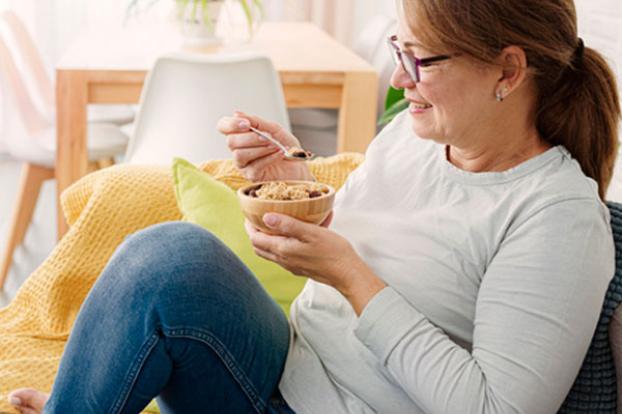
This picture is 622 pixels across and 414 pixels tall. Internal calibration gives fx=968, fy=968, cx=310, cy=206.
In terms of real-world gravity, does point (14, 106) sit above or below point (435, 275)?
below

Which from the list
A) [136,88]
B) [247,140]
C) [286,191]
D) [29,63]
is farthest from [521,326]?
[29,63]

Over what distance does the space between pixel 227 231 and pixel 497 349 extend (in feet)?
2.28

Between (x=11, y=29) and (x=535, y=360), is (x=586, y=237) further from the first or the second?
(x=11, y=29)

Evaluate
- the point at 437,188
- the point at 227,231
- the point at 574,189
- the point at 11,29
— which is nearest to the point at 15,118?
the point at 11,29

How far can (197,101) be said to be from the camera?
2.62 m

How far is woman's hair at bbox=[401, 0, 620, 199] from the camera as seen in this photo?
1.17 m

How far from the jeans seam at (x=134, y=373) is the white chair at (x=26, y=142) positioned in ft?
6.72

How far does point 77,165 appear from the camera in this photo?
9.22 ft

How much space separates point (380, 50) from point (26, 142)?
4.26 feet

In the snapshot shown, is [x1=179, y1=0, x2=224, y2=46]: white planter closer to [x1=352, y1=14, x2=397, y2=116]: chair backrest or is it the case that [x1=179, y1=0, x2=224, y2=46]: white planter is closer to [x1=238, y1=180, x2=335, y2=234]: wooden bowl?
[x1=352, y1=14, x2=397, y2=116]: chair backrest

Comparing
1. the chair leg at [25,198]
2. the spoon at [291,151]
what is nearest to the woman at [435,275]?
the spoon at [291,151]

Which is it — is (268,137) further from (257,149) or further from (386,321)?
(386,321)

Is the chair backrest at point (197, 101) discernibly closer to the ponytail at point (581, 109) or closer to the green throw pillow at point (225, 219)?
the green throw pillow at point (225, 219)

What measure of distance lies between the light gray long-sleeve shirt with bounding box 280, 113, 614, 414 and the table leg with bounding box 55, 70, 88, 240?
1472 millimetres
